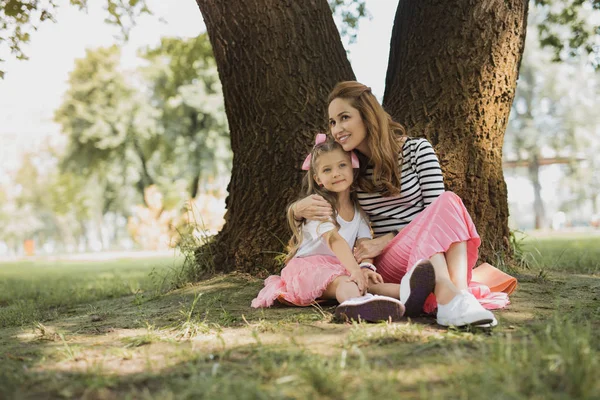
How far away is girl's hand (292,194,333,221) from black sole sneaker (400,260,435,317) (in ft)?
2.45

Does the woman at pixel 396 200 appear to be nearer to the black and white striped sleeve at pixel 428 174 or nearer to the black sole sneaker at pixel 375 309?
the black and white striped sleeve at pixel 428 174

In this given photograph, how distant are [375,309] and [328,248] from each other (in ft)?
2.94

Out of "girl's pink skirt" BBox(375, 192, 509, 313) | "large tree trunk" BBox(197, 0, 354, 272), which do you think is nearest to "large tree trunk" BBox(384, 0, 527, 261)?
"large tree trunk" BBox(197, 0, 354, 272)

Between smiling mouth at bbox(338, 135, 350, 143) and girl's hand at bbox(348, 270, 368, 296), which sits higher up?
smiling mouth at bbox(338, 135, 350, 143)

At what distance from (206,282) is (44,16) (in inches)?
136

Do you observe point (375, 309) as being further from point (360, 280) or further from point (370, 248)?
point (370, 248)

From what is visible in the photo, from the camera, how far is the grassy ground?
1.80 m

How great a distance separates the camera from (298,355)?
2271 millimetres

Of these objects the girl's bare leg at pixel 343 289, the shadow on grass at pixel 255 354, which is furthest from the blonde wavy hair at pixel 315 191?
the shadow on grass at pixel 255 354

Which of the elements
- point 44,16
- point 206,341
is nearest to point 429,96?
point 206,341

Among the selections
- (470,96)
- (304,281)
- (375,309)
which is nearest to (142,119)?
(470,96)

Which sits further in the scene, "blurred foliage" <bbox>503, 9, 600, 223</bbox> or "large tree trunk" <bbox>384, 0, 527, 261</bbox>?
"blurred foliage" <bbox>503, 9, 600, 223</bbox>

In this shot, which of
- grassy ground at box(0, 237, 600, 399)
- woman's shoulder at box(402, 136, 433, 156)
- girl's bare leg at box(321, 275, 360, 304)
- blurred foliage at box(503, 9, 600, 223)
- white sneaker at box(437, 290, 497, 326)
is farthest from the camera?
blurred foliage at box(503, 9, 600, 223)

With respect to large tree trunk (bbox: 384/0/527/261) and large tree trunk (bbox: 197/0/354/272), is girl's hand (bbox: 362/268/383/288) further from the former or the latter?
large tree trunk (bbox: 384/0/527/261)
